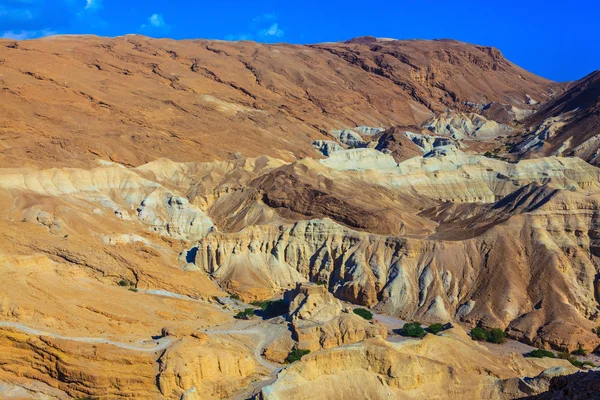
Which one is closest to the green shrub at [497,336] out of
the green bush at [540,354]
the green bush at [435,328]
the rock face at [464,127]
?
the green bush at [540,354]

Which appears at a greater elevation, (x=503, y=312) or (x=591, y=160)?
(x=591, y=160)

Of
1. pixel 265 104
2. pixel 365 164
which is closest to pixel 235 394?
pixel 365 164

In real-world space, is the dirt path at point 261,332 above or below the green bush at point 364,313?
below

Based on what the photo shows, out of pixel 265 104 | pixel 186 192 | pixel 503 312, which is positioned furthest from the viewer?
pixel 265 104

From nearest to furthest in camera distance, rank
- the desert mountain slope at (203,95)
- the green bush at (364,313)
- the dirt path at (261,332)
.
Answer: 1. the dirt path at (261,332)
2. the green bush at (364,313)
3. the desert mountain slope at (203,95)

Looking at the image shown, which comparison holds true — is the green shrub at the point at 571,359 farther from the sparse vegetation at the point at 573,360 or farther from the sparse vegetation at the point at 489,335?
the sparse vegetation at the point at 489,335

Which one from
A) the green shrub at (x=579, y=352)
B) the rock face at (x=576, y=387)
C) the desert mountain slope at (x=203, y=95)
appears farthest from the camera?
the desert mountain slope at (x=203, y=95)

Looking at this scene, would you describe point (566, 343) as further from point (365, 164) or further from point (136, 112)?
point (136, 112)
